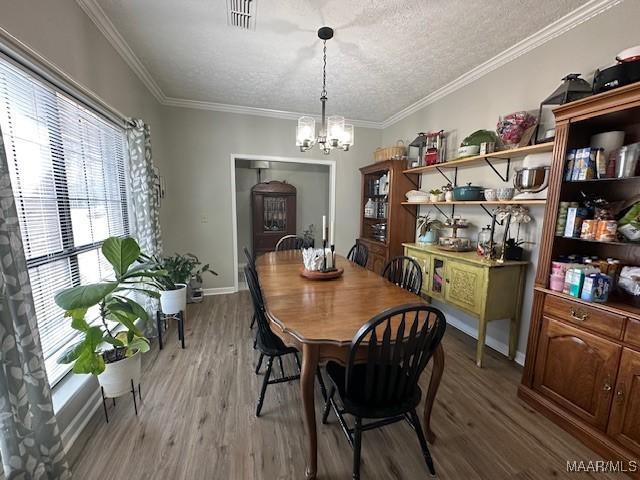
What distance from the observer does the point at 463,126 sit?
284cm

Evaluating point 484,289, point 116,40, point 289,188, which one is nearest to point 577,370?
point 484,289

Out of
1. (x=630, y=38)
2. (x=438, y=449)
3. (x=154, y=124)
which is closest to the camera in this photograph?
(x=438, y=449)

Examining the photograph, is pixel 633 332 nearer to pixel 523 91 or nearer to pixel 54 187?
pixel 523 91

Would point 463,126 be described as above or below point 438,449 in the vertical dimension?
above

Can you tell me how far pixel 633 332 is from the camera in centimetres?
136

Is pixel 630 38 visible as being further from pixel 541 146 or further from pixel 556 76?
pixel 541 146

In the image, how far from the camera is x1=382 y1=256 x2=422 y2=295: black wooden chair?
201cm

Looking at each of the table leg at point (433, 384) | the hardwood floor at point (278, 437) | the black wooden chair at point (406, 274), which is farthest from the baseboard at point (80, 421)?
the black wooden chair at point (406, 274)

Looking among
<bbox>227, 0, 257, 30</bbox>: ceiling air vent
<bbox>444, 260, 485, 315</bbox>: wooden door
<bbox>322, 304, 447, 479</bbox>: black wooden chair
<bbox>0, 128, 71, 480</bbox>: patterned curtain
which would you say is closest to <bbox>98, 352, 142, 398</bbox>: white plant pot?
<bbox>0, 128, 71, 480</bbox>: patterned curtain

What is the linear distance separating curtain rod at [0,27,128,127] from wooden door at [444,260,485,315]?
3.12m

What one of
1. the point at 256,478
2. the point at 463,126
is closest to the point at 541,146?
the point at 463,126

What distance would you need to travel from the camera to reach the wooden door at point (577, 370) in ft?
4.83

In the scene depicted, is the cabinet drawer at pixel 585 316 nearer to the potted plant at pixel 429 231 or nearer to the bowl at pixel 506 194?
the bowl at pixel 506 194

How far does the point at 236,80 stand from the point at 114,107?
1234 mm
